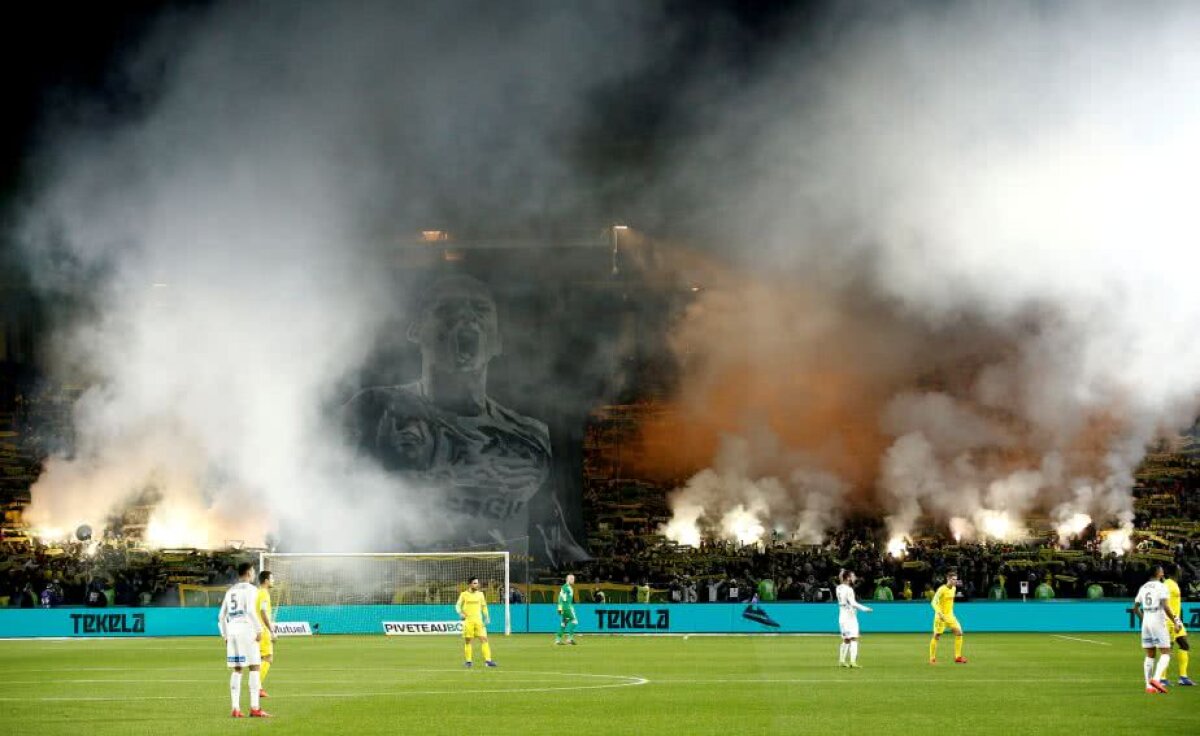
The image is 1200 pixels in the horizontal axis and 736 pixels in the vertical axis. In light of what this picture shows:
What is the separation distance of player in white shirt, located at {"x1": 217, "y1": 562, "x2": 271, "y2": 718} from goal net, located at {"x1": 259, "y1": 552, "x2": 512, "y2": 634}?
20086 mm

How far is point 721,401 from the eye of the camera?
48500mm

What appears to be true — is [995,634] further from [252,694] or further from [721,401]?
[252,694]

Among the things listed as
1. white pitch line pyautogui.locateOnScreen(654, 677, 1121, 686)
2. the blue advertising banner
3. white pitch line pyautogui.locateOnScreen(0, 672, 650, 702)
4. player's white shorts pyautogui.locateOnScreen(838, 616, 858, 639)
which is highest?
player's white shorts pyautogui.locateOnScreen(838, 616, 858, 639)

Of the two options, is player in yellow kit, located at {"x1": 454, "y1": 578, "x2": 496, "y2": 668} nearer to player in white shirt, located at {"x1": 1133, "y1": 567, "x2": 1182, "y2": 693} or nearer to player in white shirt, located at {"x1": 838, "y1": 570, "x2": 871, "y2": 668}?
player in white shirt, located at {"x1": 838, "y1": 570, "x2": 871, "y2": 668}

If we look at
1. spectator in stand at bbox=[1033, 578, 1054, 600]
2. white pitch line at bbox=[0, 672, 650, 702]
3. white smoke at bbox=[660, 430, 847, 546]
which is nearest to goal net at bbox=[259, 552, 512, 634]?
white smoke at bbox=[660, 430, 847, 546]

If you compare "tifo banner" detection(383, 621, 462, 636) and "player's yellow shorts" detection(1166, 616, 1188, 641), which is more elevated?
"player's yellow shorts" detection(1166, 616, 1188, 641)

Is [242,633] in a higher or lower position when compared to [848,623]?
Answer: higher

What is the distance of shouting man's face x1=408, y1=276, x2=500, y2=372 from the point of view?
4759cm

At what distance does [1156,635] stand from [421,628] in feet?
75.7

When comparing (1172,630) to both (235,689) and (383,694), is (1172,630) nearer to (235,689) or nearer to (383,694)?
(383,694)

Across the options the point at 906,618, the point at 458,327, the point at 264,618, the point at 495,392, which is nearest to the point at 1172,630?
the point at 264,618

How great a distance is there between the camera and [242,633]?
15.8 m

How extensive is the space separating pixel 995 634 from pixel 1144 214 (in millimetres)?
11793

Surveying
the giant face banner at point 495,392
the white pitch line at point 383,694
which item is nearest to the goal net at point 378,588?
the giant face banner at point 495,392
